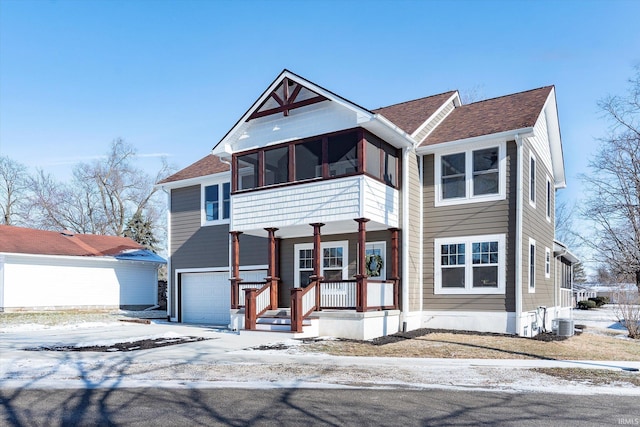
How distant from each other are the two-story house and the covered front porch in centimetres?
4

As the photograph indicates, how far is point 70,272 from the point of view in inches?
913

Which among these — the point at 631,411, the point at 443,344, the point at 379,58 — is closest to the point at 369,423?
the point at 631,411

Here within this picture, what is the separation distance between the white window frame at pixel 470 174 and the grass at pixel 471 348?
369 centimetres

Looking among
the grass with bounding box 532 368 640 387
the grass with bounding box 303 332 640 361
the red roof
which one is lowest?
the grass with bounding box 303 332 640 361

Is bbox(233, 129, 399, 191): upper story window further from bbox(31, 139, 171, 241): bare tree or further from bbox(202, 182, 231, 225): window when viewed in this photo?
bbox(31, 139, 171, 241): bare tree

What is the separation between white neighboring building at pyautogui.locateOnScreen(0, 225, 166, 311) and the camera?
2125cm

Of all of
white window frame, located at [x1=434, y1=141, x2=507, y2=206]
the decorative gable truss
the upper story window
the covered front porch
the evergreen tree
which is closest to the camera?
the covered front porch

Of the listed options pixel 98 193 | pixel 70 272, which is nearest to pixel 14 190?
pixel 98 193

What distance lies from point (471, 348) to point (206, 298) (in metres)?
10.8

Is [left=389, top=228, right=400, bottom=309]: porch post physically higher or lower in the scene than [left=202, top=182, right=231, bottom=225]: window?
lower

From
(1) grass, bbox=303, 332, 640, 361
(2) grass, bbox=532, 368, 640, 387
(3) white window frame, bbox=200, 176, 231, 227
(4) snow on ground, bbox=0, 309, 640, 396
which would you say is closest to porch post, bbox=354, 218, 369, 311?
(1) grass, bbox=303, 332, 640, 361

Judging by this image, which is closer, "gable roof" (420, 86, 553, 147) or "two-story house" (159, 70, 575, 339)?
"two-story house" (159, 70, 575, 339)

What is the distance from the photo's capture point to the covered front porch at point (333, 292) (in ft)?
43.3

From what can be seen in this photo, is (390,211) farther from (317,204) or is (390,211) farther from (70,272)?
(70,272)
